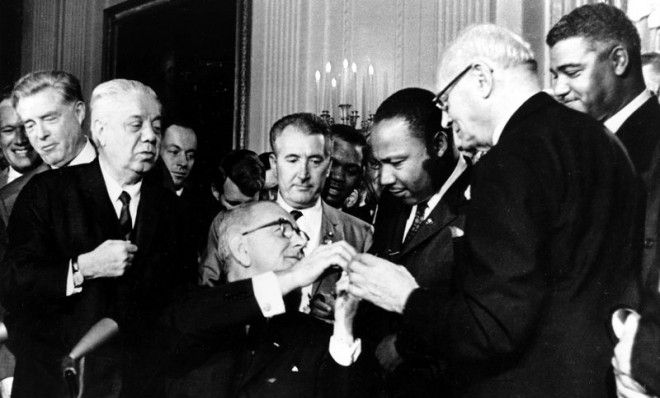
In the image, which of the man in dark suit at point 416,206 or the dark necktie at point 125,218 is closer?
the man in dark suit at point 416,206

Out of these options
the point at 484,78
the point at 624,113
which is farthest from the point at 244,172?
the point at 484,78

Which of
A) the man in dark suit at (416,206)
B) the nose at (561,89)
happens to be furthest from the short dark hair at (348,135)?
the nose at (561,89)

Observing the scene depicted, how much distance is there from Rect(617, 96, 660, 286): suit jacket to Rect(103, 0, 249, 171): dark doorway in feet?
17.5

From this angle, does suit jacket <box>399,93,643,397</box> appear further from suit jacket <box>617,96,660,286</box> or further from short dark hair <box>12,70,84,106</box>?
short dark hair <box>12,70,84,106</box>

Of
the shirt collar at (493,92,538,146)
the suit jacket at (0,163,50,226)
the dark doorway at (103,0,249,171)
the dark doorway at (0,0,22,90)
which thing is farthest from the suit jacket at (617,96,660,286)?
the dark doorway at (0,0,22,90)

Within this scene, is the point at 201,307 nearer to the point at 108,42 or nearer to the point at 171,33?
the point at 171,33

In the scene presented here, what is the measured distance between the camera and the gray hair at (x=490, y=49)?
2.13 meters

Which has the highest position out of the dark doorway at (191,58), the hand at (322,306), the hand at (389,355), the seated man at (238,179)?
the dark doorway at (191,58)

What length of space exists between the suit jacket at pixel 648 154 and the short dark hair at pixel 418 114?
2.30ft

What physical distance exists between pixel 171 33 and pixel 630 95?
6.56m

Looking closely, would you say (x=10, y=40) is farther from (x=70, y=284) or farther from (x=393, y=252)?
(x=393, y=252)

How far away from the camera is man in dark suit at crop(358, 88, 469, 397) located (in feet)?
9.20

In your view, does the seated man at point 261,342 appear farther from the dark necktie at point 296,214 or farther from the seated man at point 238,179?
the seated man at point 238,179

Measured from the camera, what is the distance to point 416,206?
318cm
